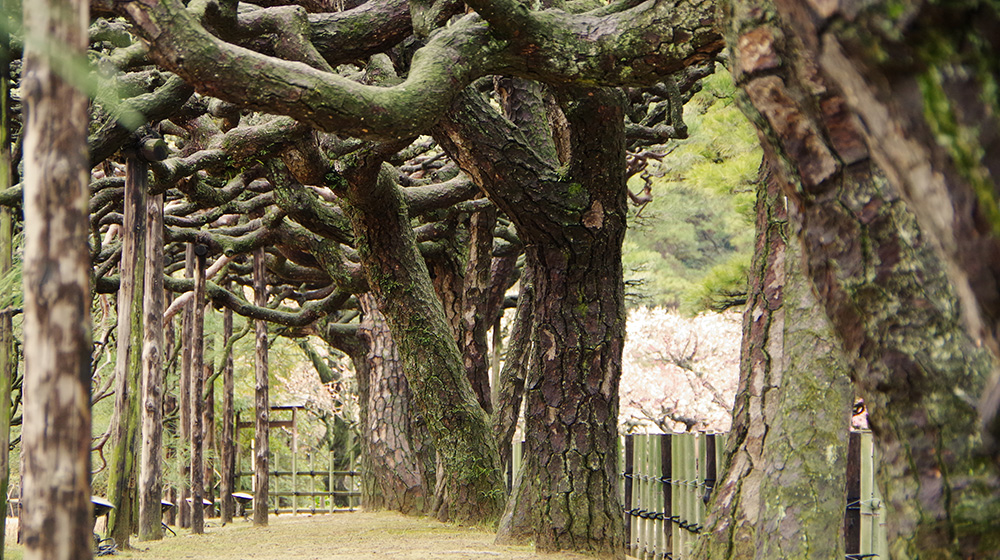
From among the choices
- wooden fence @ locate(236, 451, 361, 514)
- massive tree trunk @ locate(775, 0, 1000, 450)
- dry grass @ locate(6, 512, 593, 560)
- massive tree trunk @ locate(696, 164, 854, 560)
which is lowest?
wooden fence @ locate(236, 451, 361, 514)

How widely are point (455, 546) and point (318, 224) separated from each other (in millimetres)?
3219

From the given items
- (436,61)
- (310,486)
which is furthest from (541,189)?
(310,486)

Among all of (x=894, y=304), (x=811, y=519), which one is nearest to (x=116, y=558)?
(x=811, y=519)

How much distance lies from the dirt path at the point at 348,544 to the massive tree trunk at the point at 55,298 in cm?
400

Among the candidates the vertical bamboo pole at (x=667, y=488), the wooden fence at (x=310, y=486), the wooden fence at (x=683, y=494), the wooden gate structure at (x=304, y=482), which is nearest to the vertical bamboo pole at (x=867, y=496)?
the wooden fence at (x=683, y=494)

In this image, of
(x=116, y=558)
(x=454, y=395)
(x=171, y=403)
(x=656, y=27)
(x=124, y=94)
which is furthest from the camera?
(x=171, y=403)

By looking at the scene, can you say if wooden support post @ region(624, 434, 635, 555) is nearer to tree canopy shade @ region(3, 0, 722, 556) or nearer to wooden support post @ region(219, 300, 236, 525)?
tree canopy shade @ region(3, 0, 722, 556)

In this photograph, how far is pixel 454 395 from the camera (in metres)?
7.93

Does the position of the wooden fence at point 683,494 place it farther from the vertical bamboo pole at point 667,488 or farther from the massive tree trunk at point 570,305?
the massive tree trunk at point 570,305

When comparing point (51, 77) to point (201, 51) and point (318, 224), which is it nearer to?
point (201, 51)

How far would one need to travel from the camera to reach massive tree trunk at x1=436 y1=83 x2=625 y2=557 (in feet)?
20.3

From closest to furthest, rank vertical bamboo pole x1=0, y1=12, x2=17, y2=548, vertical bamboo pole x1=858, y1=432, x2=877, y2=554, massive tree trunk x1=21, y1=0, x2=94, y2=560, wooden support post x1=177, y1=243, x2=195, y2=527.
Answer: massive tree trunk x1=21, y1=0, x2=94, y2=560 < vertical bamboo pole x1=0, y1=12, x2=17, y2=548 < vertical bamboo pole x1=858, y1=432, x2=877, y2=554 < wooden support post x1=177, y1=243, x2=195, y2=527

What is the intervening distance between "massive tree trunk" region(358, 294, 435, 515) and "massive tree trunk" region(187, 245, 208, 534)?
228 cm

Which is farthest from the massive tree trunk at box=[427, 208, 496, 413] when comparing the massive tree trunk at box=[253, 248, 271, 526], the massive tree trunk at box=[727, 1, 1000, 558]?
the massive tree trunk at box=[727, 1, 1000, 558]
